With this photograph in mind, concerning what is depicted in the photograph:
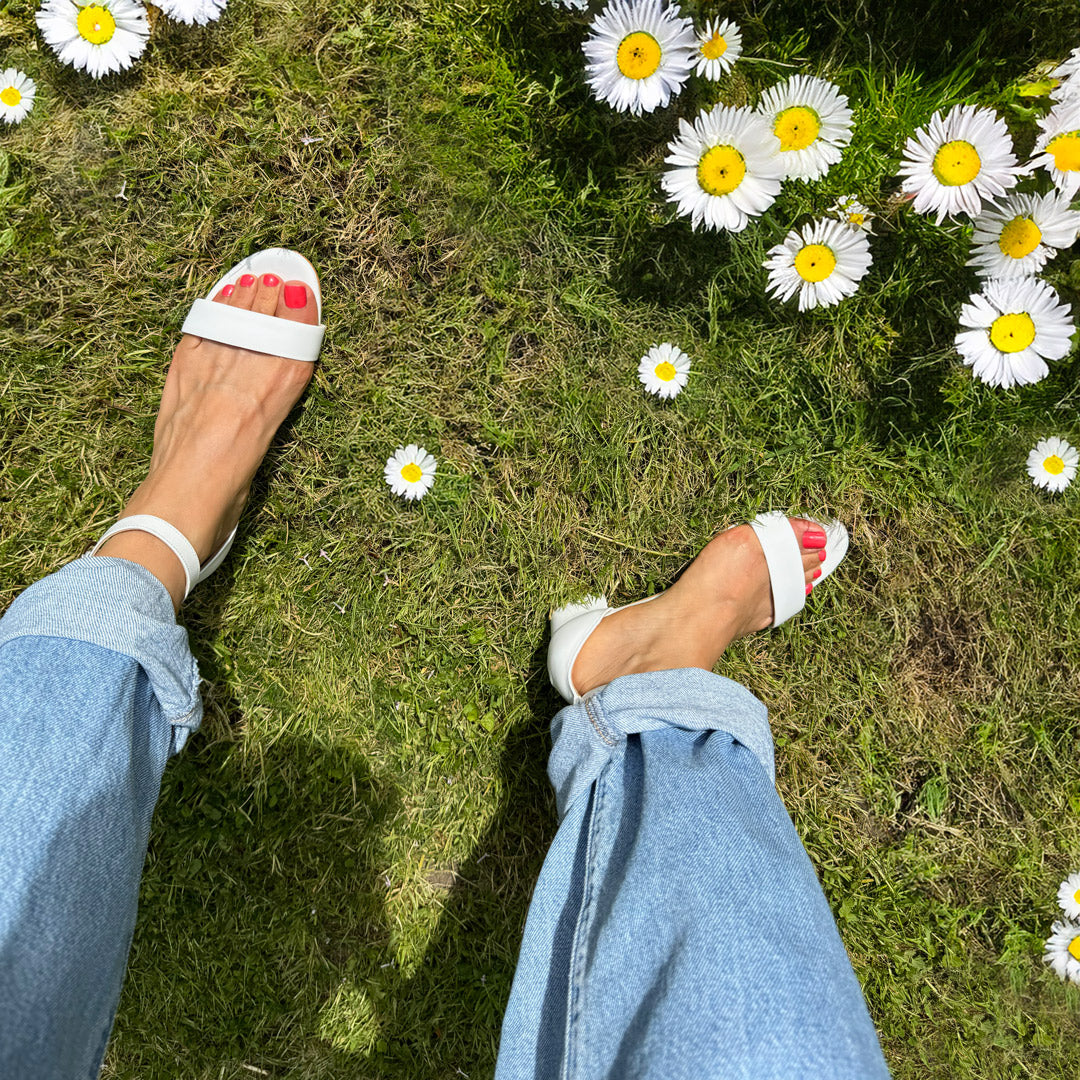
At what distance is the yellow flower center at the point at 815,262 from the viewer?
1.60 meters

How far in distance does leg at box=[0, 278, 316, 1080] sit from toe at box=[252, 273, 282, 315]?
56cm

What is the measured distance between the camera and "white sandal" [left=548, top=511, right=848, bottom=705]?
5.43 feet

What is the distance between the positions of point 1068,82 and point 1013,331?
474mm

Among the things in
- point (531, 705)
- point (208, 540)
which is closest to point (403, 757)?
point (531, 705)

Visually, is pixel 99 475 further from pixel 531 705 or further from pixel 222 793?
pixel 531 705

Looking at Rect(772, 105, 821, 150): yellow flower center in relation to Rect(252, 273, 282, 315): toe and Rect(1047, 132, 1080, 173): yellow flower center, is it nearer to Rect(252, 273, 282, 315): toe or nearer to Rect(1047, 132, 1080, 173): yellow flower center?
Rect(1047, 132, 1080, 173): yellow flower center

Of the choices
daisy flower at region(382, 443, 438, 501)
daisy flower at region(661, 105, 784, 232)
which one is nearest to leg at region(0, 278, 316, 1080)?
daisy flower at region(382, 443, 438, 501)

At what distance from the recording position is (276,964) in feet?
5.71

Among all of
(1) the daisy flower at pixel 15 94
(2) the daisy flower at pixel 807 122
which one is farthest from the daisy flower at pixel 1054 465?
(1) the daisy flower at pixel 15 94

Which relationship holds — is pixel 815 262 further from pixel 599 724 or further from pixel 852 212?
pixel 599 724

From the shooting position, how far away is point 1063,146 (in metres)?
1.49

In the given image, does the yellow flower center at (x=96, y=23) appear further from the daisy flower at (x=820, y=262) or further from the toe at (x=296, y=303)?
the daisy flower at (x=820, y=262)

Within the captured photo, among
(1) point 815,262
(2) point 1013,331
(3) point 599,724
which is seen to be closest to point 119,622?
(3) point 599,724

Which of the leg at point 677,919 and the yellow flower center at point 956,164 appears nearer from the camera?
the leg at point 677,919
